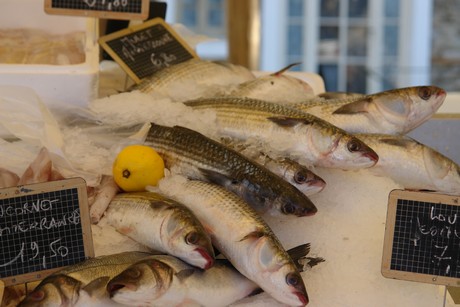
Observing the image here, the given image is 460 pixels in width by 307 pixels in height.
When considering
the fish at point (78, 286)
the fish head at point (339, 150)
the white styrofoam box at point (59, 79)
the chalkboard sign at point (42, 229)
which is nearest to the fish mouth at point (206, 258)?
the fish at point (78, 286)

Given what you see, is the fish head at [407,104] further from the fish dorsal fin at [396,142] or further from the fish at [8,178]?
the fish at [8,178]

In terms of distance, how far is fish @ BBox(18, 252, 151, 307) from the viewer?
1.34 meters

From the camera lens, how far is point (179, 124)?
190cm

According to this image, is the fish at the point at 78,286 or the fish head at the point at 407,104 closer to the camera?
the fish at the point at 78,286

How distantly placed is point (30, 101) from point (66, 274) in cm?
63

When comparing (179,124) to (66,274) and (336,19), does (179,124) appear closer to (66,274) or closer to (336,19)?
(66,274)

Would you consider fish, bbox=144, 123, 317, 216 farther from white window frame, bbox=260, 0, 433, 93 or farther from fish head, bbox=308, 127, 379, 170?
white window frame, bbox=260, 0, 433, 93

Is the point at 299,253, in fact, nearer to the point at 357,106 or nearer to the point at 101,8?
A: the point at 357,106

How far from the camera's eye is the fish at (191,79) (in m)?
2.18

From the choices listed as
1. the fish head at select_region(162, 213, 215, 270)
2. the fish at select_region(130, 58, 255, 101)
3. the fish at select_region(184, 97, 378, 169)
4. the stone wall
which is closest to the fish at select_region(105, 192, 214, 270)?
the fish head at select_region(162, 213, 215, 270)

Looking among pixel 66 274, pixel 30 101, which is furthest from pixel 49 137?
pixel 66 274

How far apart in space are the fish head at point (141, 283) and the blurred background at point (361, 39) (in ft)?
22.2

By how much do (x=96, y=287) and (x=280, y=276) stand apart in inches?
13.9

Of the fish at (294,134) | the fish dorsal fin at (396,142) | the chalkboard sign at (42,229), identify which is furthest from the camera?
the fish dorsal fin at (396,142)
